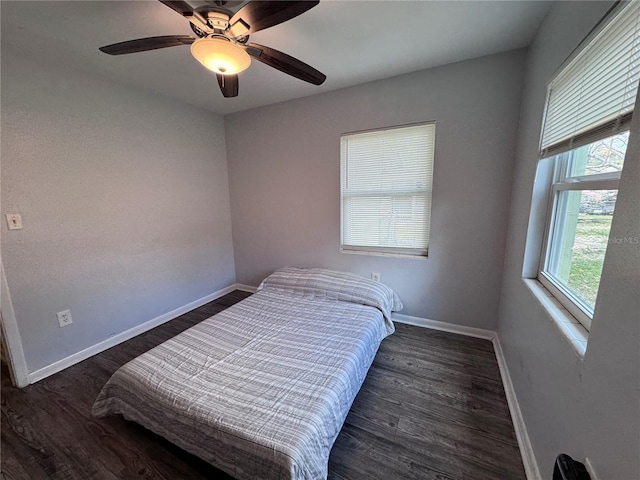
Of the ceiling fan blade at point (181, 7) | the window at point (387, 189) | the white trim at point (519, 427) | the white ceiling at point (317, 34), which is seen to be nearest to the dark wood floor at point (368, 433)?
the white trim at point (519, 427)

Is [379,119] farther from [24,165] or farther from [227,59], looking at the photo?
[24,165]

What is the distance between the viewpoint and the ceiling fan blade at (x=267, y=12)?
1.00 metres

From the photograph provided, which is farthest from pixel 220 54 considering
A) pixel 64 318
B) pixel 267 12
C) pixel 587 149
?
pixel 64 318

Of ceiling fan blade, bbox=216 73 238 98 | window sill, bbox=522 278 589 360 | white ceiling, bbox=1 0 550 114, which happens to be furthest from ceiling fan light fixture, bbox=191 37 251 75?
window sill, bbox=522 278 589 360

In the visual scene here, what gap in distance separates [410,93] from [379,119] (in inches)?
13.3

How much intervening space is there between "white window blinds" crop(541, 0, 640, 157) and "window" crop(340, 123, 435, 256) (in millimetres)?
1088

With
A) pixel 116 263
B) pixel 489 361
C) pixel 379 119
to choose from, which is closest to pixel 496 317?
pixel 489 361

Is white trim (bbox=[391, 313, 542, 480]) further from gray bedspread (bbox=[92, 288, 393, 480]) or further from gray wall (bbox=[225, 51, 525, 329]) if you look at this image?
gray bedspread (bbox=[92, 288, 393, 480])

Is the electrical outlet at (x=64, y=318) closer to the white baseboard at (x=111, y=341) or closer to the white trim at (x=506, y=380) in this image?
the white baseboard at (x=111, y=341)

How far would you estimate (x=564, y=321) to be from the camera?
3.65 feet

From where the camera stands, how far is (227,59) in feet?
4.12

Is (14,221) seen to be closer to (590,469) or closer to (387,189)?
(387,189)

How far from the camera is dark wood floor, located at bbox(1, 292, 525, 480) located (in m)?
1.28

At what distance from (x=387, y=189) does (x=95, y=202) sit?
2.72 metres
